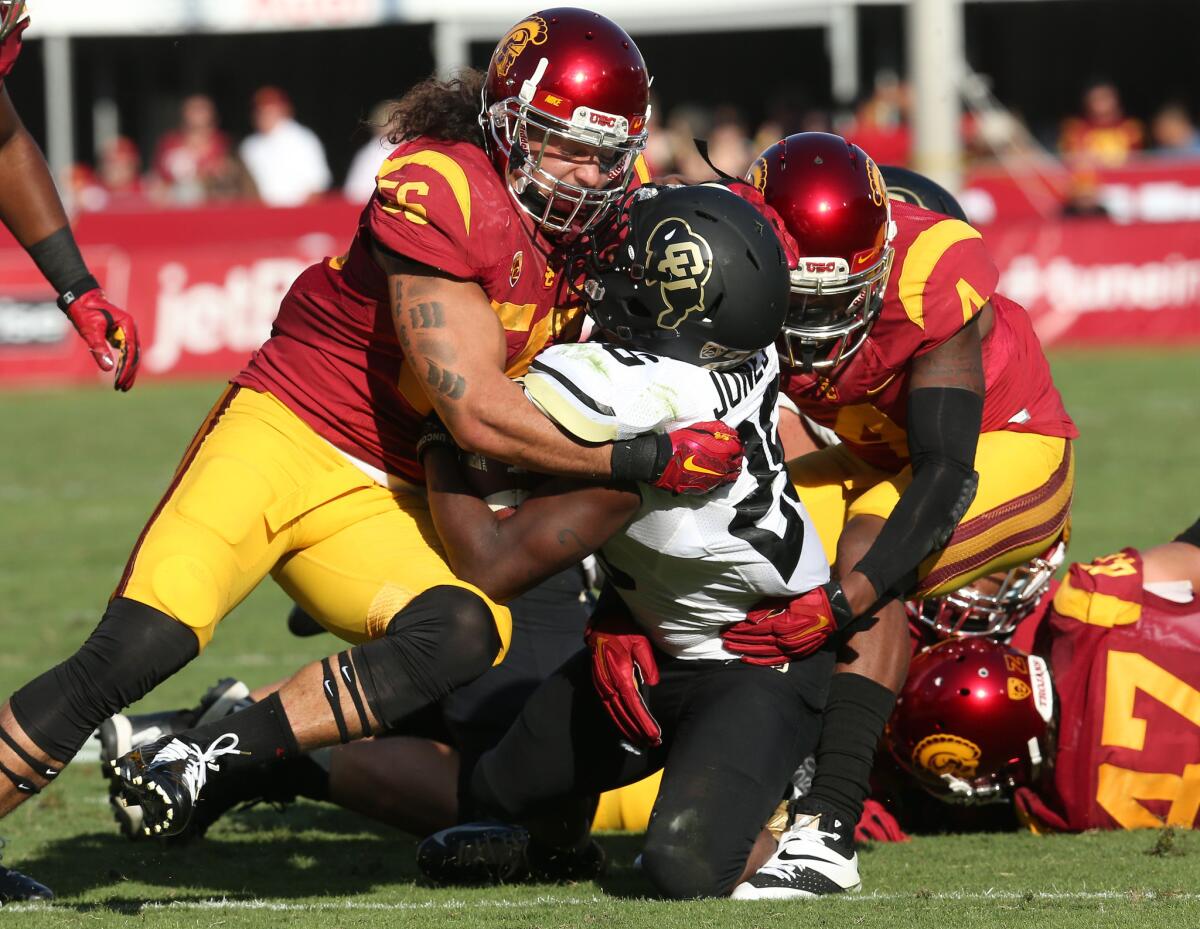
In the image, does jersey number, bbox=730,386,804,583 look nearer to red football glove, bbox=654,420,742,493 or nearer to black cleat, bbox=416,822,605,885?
red football glove, bbox=654,420,742,493

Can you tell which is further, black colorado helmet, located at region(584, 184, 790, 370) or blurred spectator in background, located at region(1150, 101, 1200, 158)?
blurred spectator in background, located at region(1150, 101, 1200, 158)

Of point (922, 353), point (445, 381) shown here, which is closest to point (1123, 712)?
point (922, 353)

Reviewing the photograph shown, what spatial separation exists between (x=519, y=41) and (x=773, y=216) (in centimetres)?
72

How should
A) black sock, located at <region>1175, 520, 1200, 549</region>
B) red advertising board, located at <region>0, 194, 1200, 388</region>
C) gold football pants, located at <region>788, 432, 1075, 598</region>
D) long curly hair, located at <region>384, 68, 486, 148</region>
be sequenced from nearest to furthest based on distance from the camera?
long curly hair, located at <region>384, 68, 486, 148</region> < gold football pants, located at <region>788, 432, 1075, 598</region> < black sock, located at <region>1175, 520, 1200, 549</region> < red advertising board, located at <region>0, 194, 1200, 388</region>

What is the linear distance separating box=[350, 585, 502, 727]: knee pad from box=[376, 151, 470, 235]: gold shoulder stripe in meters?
0.83

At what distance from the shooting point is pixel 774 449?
404 cm

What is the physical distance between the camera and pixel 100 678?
12.4ft

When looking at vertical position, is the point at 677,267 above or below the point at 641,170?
below

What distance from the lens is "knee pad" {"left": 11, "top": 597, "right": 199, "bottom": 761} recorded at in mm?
3775

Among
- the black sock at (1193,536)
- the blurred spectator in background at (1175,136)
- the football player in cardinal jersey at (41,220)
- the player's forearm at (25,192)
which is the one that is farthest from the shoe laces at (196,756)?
the blurred spectator in background at (1175,136)

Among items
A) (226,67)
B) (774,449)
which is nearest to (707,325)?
(774,449)

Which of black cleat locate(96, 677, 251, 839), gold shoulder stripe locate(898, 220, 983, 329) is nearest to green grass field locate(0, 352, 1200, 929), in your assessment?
black cleat locate(96, 677, 251, 839)

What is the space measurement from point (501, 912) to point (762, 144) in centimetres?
1415

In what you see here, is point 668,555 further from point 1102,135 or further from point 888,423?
point 1102,135
